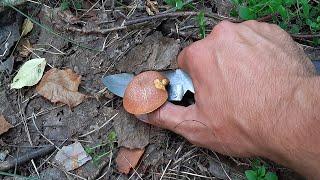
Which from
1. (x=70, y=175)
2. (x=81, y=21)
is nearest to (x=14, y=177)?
(x=70, y=175)

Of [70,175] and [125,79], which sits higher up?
[125,79]

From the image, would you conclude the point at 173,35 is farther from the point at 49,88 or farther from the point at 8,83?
the point at 8,83

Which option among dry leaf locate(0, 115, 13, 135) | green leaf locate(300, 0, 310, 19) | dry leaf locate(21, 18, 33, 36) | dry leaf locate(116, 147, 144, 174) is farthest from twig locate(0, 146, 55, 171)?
green leaf locate(300, 0, 310, 19)

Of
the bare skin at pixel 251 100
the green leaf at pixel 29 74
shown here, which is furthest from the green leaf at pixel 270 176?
the green leaf at pixel 29 74

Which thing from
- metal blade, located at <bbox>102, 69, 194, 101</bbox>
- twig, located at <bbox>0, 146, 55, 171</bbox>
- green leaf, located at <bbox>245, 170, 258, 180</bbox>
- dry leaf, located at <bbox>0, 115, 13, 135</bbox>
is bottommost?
twig, located at <bbox>0, 146, 55, 171</bbox>

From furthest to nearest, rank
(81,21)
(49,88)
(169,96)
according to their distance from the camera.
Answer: (81,21)
(49,88)
(169,96)

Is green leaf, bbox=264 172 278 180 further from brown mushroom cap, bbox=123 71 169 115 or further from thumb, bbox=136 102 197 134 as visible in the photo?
brown mushroom cap, bbox=123 71 169 115

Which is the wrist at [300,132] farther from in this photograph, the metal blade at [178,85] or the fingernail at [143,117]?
the fingernail at [143,117]
